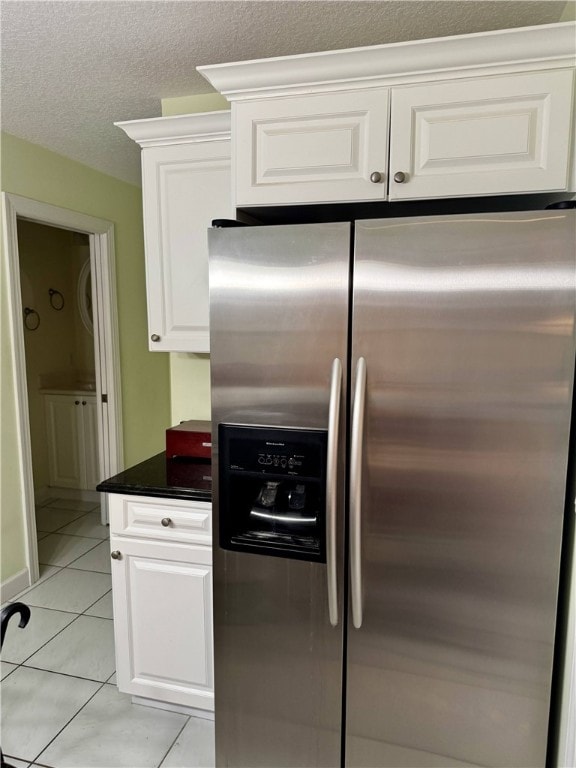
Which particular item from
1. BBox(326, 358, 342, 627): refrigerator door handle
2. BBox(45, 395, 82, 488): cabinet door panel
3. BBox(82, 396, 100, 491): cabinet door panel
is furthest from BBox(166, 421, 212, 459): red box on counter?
BBox(45, 395, 82, 488): cabinet door panel

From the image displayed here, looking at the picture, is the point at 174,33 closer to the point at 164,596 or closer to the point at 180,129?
the point at 180,129

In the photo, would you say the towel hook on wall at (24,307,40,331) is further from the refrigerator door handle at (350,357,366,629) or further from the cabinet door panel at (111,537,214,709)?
the refrigerator door handle at (350,357,366,629)

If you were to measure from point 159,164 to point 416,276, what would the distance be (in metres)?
1.25

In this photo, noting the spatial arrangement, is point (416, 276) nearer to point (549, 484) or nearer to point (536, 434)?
point (536, 434)

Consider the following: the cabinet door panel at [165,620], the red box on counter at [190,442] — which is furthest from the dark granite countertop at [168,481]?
the cabinet door panel at [165,620]

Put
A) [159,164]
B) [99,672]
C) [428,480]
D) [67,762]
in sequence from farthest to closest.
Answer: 1. [99,672]
2. [159,164]
3. [67,762]
4. [428,480]

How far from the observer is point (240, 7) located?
4.95 ft

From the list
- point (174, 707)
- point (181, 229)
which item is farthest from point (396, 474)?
point (174, 707)

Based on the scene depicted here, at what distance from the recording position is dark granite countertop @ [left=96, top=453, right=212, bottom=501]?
173 centimetres

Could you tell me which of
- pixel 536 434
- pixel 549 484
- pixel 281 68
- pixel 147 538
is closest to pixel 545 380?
pixel 536 434

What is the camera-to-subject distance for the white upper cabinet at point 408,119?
1330 millimetres

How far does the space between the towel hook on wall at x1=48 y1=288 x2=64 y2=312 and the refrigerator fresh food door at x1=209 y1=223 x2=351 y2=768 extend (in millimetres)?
3293

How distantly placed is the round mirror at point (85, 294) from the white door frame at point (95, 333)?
0.95m

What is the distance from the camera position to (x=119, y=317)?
354 cm
